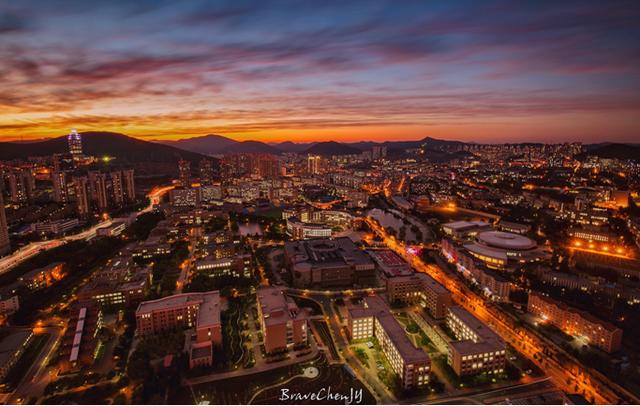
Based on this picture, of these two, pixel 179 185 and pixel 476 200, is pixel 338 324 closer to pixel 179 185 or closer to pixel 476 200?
pixel 476 200

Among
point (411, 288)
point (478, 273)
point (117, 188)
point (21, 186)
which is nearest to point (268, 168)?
point (117, 188)

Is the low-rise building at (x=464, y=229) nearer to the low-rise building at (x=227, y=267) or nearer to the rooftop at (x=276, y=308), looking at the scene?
the low-rise building at (x=227, y=267)

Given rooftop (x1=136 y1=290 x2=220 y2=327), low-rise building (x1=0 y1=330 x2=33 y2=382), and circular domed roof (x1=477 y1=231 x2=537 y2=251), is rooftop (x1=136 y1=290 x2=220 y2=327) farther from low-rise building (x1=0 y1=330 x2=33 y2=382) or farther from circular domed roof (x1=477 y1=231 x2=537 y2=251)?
circular domed roof (x1=477 y1=231 x2=537 y2=251)

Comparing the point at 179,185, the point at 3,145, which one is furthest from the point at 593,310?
the point at 3,145

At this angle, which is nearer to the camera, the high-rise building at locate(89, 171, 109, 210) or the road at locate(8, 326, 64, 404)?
the road at locate(8, 326, 64, 404)

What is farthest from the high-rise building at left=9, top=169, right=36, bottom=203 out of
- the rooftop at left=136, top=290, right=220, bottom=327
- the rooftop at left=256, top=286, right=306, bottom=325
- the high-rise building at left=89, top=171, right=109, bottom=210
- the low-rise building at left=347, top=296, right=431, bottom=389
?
the low-rise building at left=347, top=296, right=431, bottom=389

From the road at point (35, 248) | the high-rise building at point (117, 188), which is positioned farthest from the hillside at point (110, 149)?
the road at point (35, 248)

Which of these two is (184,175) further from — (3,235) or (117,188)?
(3,235)
